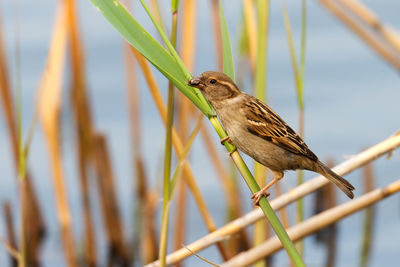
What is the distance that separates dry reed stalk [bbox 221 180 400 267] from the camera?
10.0 ft

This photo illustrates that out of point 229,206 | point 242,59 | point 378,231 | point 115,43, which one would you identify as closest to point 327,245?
point 378,231

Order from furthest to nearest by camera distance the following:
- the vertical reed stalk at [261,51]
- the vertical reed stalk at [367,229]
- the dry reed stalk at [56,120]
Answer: the vertical reed stalk at [367,229] < the dry reed stalk at [56,120] < the vertical reed stalk at [261,51]

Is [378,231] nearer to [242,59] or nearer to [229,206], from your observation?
Answer: [229,206]

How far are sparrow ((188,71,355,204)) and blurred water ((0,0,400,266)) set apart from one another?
8.14ft

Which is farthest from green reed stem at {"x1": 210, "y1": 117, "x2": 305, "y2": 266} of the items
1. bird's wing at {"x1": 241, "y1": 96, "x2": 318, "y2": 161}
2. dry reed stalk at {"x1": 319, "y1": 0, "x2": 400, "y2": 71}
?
dry reed stalk at {"x1": 319, "y1": 0, "x2": 400, "y2": 71}

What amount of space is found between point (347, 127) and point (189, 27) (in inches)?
128

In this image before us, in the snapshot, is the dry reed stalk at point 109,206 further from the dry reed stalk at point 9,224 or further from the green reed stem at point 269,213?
the green reed stem at point 269,213

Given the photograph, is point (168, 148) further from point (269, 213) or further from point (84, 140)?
point (84, 140)

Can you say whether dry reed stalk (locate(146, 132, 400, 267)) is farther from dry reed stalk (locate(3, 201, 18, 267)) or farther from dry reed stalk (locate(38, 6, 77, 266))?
dry reed stalk (locate(3, 201, 18, 267))

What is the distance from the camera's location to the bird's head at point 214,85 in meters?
2.92

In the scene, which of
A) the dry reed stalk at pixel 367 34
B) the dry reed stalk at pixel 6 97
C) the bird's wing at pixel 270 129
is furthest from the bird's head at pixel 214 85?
the dry reed stalk at pixel 6 97

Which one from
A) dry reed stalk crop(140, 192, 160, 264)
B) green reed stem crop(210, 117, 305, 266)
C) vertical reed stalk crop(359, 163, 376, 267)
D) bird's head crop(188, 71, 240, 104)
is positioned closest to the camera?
green reed stem crop(210, 117, 305, 266)

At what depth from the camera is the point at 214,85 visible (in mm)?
2947

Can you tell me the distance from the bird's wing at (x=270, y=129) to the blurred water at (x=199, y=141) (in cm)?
246
